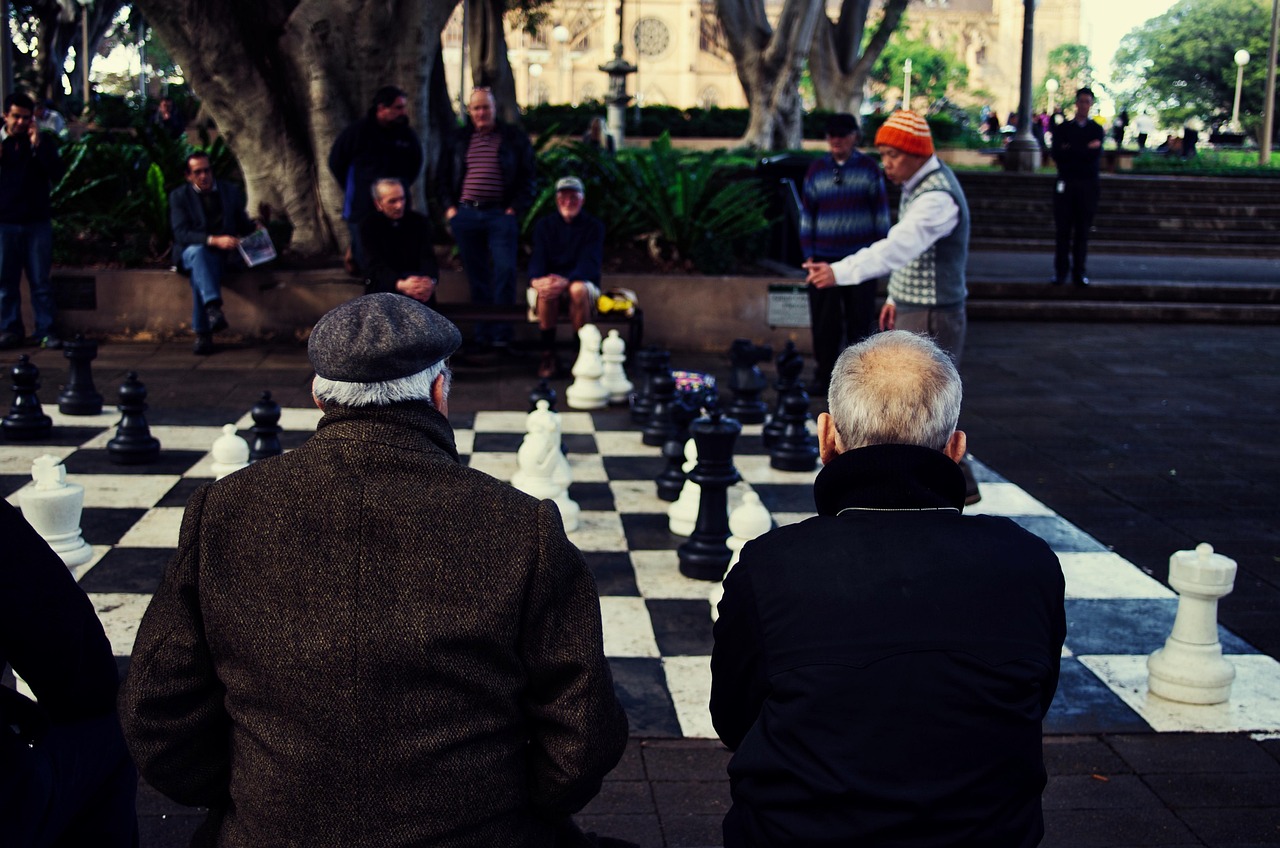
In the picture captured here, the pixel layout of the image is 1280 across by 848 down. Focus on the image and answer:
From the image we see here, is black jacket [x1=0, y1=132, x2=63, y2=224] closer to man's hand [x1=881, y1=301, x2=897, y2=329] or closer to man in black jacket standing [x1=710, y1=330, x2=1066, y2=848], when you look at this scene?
man's hand [x1=881, y1=301, x2=897, y2=329]

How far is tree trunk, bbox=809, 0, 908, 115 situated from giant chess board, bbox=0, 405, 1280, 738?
2398 centimetres

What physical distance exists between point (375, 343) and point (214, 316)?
8.36 metres

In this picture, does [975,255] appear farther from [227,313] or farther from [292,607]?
[292,607]

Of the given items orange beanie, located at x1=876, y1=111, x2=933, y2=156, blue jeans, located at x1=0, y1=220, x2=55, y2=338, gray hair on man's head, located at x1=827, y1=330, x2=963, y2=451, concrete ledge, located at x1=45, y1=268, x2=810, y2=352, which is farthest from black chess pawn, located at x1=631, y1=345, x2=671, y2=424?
gray hair on man's head, located at x1=827, y1=330, x2=963, y2=451

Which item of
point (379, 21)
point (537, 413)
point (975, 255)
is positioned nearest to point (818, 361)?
point (537, 413)

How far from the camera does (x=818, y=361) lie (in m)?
9.25

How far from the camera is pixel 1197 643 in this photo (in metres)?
4.32

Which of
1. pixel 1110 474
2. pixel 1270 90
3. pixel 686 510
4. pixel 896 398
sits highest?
pixel 1270 90

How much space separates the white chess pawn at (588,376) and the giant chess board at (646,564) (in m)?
0.23

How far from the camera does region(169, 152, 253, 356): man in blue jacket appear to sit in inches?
398

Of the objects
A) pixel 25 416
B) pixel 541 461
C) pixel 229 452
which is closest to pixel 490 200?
pixel 25 416

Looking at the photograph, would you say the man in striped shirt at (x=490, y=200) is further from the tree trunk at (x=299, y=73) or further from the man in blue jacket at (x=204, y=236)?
the man in blue jacket at (x=204, y=236)

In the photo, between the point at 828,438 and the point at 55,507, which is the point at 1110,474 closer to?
the point at 55,507

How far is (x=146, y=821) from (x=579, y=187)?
6638 millimetres
